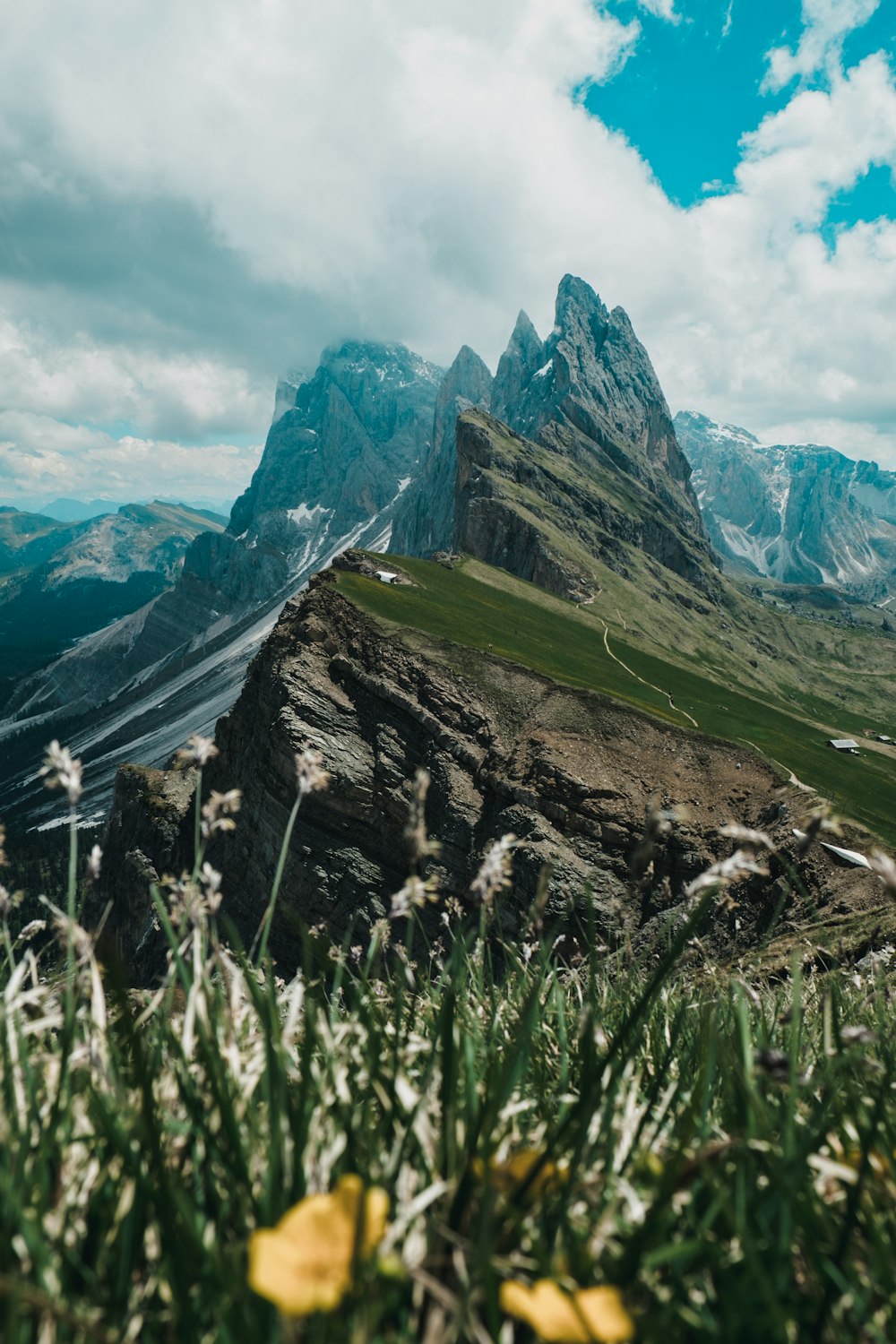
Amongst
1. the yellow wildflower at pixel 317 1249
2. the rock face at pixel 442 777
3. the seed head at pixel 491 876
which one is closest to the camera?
the yellow wildflower at pixel 317 1249

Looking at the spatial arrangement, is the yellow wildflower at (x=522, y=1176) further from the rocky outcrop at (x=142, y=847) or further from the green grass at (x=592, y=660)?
the rocky outcrop at (x=142, y=847)

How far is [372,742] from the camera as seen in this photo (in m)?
42.8

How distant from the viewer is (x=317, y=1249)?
1.15 m

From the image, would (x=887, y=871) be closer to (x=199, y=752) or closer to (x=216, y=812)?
(x=216, y=812)

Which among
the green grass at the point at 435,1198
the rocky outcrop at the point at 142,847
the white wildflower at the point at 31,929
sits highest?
the green grass at the point at 435,1198

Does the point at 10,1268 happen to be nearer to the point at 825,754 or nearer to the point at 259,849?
the point at 259,849

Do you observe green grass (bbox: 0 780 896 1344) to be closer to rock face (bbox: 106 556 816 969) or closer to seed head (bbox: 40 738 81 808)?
seed head (bbox: 40 738 81 808)

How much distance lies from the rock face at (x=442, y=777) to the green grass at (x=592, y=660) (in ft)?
13.7

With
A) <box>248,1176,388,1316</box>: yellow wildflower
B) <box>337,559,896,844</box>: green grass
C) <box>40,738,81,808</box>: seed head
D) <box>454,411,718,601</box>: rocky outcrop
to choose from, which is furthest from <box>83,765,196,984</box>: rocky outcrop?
<box>454,411,718,601</box>: rocky outcrop

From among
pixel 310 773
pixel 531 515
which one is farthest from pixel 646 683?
pixel 310 773

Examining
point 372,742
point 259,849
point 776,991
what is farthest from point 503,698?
point 776,991

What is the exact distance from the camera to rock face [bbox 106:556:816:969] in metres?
34.2

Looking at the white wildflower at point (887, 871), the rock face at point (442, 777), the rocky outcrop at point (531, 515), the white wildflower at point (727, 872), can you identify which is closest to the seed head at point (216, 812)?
the white wildflower at point (727, 872)

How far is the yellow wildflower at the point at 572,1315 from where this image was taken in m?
1.00
